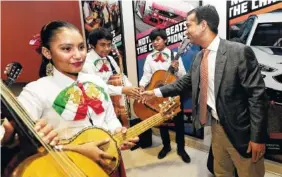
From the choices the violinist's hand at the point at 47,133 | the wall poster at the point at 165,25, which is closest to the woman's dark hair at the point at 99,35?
the wall poster at the point at 165,25

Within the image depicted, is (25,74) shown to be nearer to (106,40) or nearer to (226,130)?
(106,40)

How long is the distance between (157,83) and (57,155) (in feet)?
7.50

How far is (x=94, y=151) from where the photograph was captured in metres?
1.12

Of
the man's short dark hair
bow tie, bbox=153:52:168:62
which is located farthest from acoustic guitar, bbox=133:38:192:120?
the man's short dark hair

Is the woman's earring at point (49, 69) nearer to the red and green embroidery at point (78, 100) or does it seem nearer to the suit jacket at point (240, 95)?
the red and green embroidery at point (78, 100)

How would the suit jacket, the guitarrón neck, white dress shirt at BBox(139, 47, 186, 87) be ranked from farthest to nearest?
white dress shirt at BBox(139, 47, 186, 87) < the suit jacket < the guitarrón neck

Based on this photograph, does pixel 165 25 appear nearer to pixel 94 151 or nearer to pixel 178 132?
pixel 178 132

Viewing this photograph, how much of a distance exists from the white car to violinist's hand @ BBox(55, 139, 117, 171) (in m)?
1.91

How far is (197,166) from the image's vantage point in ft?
9.81

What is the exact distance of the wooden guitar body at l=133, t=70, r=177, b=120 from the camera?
297 centimetres

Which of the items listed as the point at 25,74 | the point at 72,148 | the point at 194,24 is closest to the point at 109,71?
the point at 194,24

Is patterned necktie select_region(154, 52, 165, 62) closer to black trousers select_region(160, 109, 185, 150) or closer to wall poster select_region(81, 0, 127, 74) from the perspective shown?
black trousers select_region(160, 109, 185, 150)

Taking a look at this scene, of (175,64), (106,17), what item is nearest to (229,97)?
(175,64)

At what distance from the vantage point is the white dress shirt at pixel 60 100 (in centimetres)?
118
